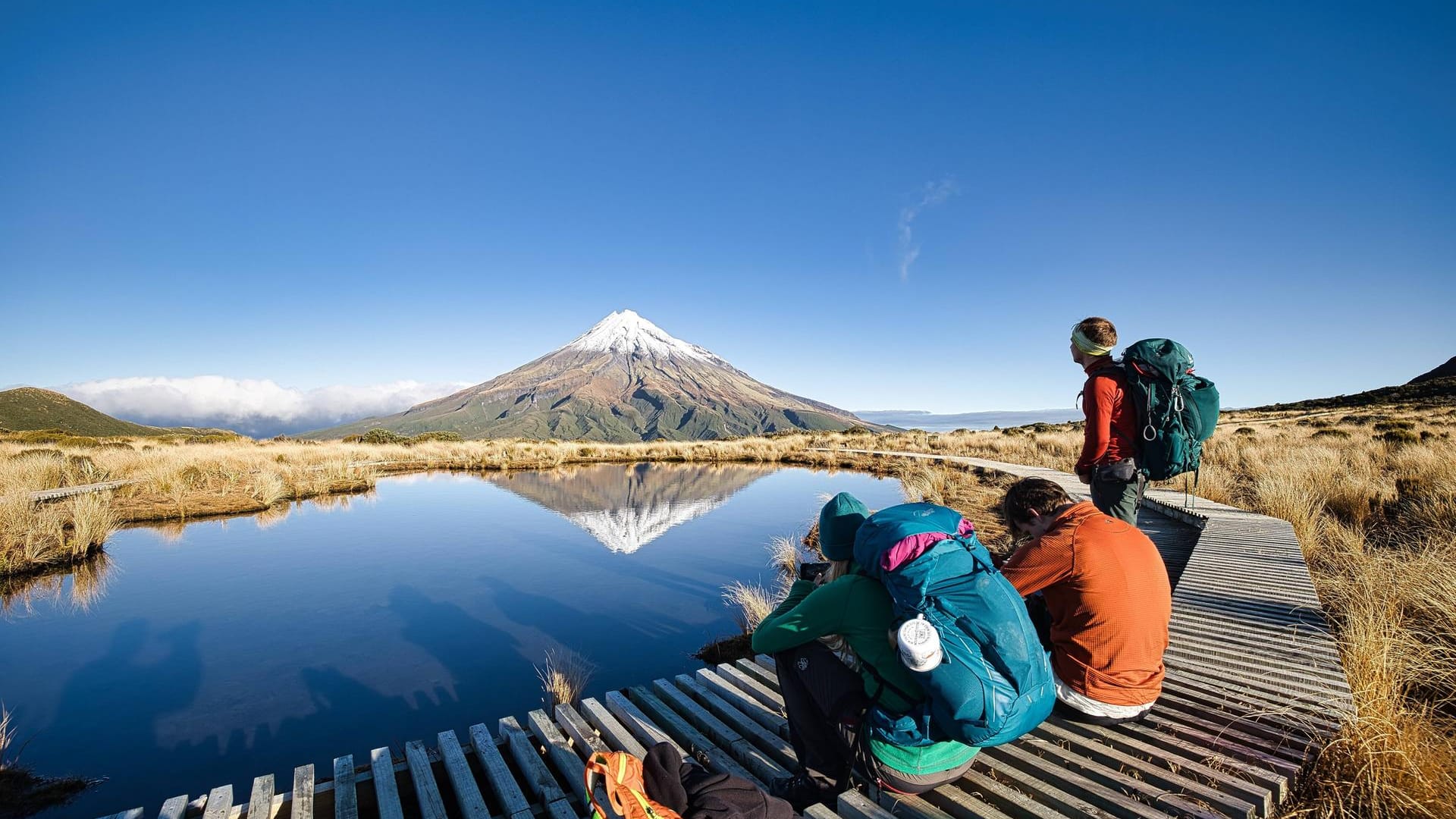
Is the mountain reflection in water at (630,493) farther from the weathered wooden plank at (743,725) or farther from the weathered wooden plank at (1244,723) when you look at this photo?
the weathered wooden plank at (1244,723)

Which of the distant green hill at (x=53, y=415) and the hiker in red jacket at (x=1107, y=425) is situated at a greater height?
the distant green hill at (x=53, y=415)

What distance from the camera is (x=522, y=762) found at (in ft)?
10.6

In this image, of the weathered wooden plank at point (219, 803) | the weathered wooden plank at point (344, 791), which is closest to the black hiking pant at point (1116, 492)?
the weathered wooden plank at point (344, 791)

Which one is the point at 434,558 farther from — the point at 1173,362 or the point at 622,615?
the point at 1173,362

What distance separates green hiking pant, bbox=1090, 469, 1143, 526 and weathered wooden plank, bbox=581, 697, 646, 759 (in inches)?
128

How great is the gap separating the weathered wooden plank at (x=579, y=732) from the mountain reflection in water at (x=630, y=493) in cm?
762

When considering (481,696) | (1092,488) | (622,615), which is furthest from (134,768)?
(1092,488)

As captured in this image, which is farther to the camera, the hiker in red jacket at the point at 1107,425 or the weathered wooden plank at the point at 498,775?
the hiker in red jacket at the point at 1107,425

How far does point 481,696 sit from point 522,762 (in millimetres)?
2599

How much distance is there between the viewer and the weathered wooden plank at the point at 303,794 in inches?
110

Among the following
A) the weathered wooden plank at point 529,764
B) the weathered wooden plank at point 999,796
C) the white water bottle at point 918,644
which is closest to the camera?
the white water bottle at point 918,644

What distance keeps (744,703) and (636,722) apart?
2.18 feet

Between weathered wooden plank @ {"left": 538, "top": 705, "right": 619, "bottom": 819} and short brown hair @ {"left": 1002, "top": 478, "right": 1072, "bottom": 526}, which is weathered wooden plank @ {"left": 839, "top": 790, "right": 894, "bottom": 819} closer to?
weathered wooden plank @ {"left": 538, "top": 705, "right": 619, "bottom": 819}

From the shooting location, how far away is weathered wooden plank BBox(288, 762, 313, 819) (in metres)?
2.78
